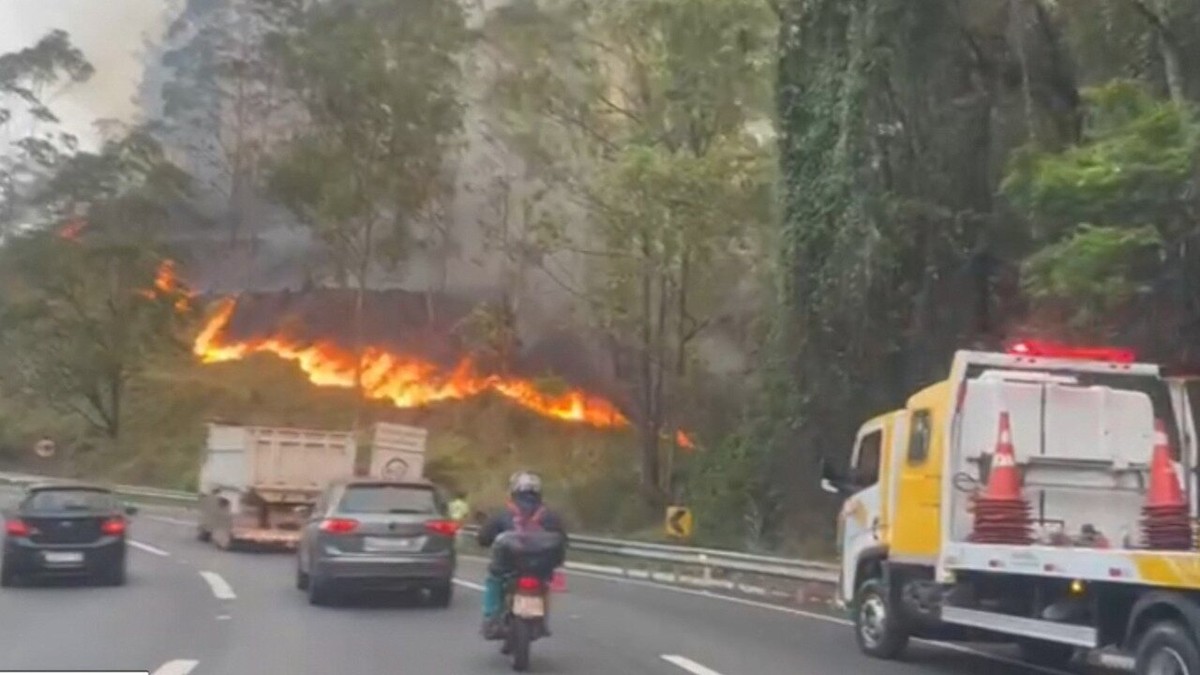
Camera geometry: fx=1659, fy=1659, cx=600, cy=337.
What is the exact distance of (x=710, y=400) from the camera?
1677 inches

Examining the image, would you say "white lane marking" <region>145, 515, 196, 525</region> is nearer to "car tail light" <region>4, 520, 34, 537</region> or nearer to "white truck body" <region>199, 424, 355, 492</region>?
"white truck body" <region>199, 424, 355, 492</region>

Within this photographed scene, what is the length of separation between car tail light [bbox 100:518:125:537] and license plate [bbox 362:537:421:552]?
545cm

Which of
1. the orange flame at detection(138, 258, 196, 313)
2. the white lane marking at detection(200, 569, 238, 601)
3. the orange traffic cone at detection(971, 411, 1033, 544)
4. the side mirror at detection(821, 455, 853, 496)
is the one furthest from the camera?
the orange flame at detection(138, 258, 196, 313)

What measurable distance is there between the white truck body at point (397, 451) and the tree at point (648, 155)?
6247 mm

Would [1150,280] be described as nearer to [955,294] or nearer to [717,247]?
[955,294]

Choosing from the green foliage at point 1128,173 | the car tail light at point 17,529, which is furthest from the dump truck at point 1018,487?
the car tail light at point 17,529

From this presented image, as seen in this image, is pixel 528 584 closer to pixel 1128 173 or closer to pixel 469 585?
pixel 1128 173

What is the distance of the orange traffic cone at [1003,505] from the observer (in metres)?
13.9

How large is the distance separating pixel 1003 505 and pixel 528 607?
4091 mm

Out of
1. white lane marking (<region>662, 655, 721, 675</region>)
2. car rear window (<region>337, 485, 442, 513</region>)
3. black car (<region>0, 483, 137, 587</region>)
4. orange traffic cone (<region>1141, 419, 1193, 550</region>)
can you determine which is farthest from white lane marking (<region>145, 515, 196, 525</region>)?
orange traffic cone (<region>1141, 419, 1193, 550</region>)

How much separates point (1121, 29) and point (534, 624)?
12.3 metres

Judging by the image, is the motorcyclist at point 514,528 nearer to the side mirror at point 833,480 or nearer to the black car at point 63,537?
the side mirror at point 833,480

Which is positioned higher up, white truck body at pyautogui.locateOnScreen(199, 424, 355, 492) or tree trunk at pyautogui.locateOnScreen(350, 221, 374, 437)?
tree trunk at pyautogui.locateOnScreen(350, 221, 374, 437)

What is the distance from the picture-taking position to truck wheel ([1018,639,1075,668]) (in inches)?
616
